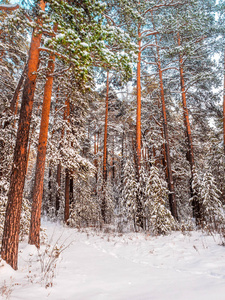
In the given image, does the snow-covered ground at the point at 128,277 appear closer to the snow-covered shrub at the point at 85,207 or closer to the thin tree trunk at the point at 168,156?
the thin tree trunk at the point at 168,156

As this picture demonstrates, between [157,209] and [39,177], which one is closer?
[39,177]

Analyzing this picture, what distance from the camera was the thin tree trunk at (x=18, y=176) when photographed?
4.01 metres

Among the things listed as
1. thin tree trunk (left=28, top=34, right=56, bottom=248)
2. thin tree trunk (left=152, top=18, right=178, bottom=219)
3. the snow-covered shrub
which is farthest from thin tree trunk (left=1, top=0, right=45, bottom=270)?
the snow-covered shrub

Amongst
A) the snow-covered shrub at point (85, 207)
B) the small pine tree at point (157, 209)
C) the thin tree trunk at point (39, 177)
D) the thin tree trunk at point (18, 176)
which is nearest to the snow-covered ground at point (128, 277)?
the thin tree trunk at point (18, 176)

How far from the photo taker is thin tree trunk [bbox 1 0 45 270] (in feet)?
13.2

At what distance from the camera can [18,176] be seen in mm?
4414

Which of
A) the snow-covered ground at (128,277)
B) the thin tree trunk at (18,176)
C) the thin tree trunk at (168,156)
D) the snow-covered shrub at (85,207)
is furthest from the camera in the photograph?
the snow-covered shrub at (85,207)

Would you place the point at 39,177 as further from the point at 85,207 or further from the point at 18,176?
the point at 85,207

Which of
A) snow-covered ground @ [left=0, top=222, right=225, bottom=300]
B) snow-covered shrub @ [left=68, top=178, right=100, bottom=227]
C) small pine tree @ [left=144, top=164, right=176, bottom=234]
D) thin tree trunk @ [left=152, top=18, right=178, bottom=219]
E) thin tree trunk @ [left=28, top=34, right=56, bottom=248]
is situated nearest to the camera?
snow-covered ground @ [left=0, top=222, right=225, bottom=300]

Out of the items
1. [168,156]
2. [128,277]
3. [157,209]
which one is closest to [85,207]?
[157,209]

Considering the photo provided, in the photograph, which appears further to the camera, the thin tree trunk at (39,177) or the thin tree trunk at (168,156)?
the thin tree trunk at (168,156)

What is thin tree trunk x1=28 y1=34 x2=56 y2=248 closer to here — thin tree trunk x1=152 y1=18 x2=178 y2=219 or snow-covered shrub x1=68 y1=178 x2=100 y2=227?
snow-covered shrub x1=68 y1=178 x2=100 y2=227

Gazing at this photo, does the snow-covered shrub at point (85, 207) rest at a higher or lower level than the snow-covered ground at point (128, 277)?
higher

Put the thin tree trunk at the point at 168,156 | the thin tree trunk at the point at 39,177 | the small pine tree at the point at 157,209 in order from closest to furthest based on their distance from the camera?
the thin tree trunk at the point at 39,177
the small pine tree at the point at 157,209
the thin tree trunk at the point at 168,156
